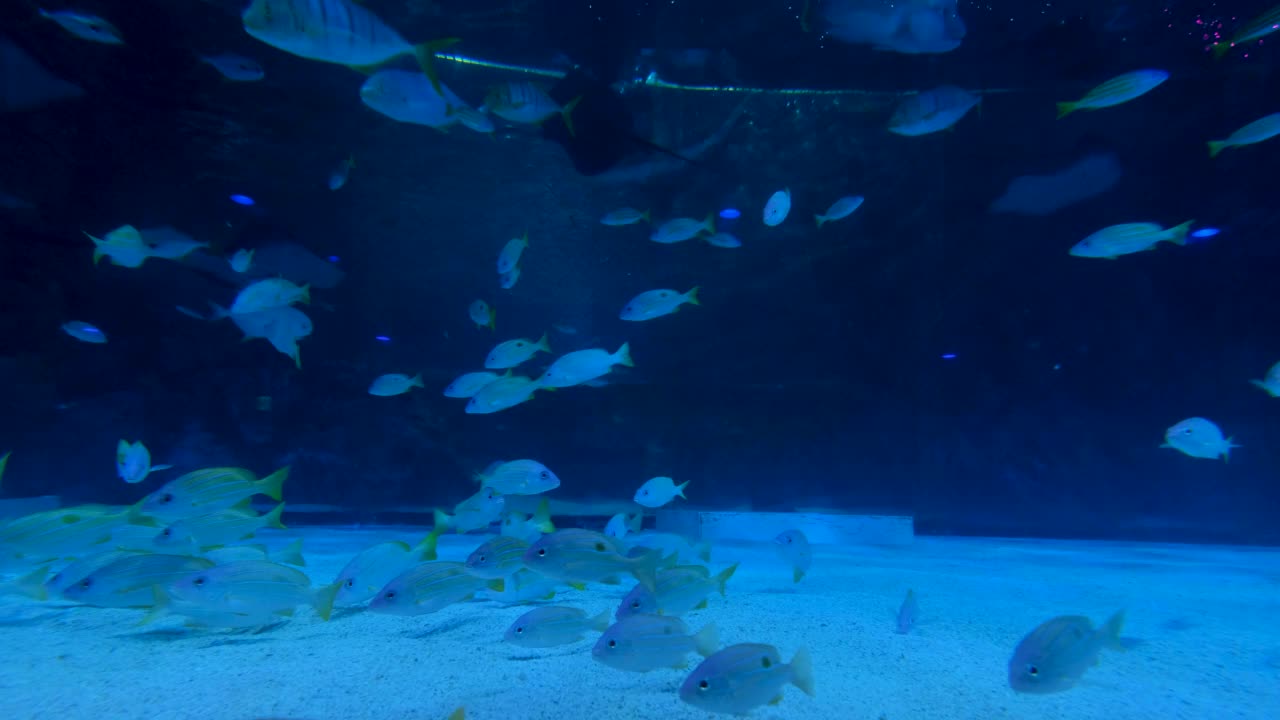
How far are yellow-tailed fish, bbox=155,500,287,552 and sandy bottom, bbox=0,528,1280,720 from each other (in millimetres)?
569

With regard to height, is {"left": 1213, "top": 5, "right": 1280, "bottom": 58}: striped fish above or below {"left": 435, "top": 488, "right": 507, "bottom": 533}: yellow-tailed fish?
above

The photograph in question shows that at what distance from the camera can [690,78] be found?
7730 millimetres

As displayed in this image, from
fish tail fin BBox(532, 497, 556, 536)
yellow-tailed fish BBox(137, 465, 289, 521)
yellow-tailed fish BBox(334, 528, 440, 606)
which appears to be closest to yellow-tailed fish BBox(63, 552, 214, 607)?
yellow-tailed fish BBox(137, 465, 289, 521)

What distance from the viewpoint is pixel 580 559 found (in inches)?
123

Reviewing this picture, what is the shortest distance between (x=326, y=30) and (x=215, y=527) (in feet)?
11.2

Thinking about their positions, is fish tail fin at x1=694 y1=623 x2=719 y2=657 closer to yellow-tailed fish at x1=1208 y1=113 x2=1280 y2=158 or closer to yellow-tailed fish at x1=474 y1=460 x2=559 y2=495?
yellow-tailed fish at x1=474 y1=460 x2=559 y2=495

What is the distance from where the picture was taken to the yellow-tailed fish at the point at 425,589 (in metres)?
2.90

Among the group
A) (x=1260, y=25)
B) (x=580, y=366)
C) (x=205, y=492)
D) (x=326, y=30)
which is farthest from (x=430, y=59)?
(x=1260, y=25)

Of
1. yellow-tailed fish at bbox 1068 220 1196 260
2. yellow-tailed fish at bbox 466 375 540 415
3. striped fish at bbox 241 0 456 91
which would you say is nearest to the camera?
striped fish at bbox 241 0 456 91

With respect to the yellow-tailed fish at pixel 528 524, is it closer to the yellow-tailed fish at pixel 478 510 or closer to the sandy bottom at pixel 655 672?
the yellow-tailed fish at pixel 478 510

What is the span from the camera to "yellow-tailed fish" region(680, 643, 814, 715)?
6.84ft

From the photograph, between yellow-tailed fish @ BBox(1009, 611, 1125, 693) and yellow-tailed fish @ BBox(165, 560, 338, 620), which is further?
yellow-tailed fish @ BBox(165, 560, 338, 620)

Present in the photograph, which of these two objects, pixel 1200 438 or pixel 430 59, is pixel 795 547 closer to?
pixel 1200 438

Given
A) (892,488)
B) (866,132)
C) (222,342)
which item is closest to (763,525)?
(892,488)
